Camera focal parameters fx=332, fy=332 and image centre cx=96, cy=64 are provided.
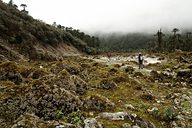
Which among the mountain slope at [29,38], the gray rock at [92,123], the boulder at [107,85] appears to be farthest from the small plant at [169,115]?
the mountain slope at [29,38]

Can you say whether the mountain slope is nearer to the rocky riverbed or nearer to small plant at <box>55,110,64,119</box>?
the rocky riverbed

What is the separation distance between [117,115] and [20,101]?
5020 millimetres

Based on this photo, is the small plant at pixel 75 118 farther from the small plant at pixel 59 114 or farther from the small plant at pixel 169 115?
the small plant at pixel 169 115

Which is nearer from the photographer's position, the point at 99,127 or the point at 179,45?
the point at 99,127

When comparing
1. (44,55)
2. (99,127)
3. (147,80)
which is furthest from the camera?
(44,55)

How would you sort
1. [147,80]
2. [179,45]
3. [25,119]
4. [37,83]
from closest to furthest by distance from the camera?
1. [25,119]
2. [37,83]
3. [147,80]
4. [179,45]

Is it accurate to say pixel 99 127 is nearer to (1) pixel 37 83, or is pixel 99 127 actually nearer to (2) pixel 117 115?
(2) pixel 117 115

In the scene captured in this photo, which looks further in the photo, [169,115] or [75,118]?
[169,115]

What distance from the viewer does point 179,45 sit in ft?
460

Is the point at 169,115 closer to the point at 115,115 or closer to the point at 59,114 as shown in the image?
the point at 115,115

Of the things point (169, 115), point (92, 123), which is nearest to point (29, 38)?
point (169, 115)

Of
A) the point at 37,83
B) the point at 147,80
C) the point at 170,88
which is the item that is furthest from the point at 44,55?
the point at 37,83

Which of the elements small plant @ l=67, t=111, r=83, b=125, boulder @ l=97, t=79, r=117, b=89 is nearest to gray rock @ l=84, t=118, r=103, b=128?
small plant @ l=67, t=111, r=83, b=125

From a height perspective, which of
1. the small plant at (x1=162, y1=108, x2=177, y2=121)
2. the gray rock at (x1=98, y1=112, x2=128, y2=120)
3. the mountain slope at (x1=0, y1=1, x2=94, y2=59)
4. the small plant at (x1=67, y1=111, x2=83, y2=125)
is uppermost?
the mountain slope at (x1=0, y1=1, x2=94, y2=59)
